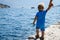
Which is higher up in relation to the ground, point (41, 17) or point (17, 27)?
point (41, 17)

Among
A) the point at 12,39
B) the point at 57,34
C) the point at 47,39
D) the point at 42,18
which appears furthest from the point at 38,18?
the point at 12,39

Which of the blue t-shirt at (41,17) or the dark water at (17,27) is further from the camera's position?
the dark water at (17,27)

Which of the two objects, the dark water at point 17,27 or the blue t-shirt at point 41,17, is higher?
the blue t-shirt at point 41,17

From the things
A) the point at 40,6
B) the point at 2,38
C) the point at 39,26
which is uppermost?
the point at 40,6

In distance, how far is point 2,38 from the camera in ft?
88.3

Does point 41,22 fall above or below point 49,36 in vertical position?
above

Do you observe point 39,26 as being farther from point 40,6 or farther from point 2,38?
point 2,38

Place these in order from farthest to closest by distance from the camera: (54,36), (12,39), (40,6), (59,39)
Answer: (12,39)
(54,36)
(59,39)
(40,6)

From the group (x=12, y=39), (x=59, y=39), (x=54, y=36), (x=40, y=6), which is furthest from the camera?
(x=12, y=39)

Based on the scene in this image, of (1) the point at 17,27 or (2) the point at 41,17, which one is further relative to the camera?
(1) the point at 17,27

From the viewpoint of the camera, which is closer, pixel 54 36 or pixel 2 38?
pixel 54 36

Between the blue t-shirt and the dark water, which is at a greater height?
the blue t-shirt

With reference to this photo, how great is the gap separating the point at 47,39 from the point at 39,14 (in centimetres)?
285

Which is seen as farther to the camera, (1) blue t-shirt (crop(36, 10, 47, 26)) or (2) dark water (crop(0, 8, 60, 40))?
(2) dark water (crop(0, 8, 60, 40))
